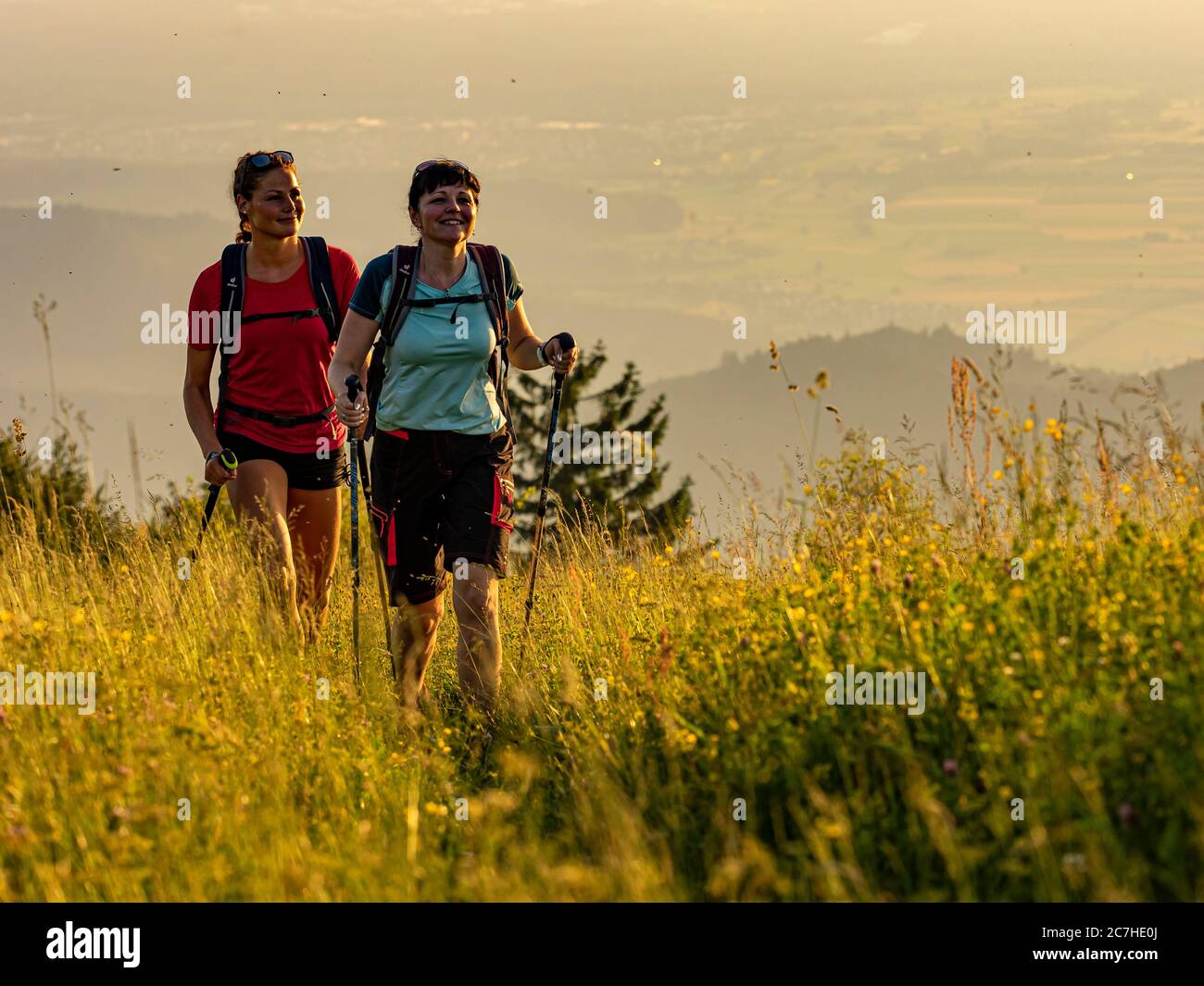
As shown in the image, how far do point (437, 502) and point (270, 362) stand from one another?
128cm

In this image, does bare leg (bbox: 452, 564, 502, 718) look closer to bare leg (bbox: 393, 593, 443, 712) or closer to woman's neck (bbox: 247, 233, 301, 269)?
bare leg (bbox: 393, 593, 443, 712)

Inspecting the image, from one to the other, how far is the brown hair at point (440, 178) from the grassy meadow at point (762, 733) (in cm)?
205

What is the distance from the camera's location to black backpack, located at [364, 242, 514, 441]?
21.6 feet

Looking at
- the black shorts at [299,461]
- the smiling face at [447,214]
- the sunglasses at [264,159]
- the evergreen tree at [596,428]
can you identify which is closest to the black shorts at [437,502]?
the black shorts at [299,461]

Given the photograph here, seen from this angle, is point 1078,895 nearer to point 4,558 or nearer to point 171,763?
point 171,763

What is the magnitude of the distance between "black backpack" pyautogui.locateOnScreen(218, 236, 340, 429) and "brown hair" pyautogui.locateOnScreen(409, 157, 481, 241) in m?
0.85

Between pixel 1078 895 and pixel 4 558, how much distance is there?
24.4 ft

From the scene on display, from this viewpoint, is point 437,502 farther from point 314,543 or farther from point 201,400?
point 201,400

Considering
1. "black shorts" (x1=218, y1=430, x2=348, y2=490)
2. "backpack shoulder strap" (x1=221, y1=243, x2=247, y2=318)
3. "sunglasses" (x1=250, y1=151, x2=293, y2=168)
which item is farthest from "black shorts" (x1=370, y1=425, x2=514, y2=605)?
"sunglasses" (x1=250, y1=151, x2=293, y2=168)

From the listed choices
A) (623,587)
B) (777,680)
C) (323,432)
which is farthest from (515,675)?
(777,680)

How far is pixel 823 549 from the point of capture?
664cm

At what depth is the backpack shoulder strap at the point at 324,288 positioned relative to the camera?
24.1 ft

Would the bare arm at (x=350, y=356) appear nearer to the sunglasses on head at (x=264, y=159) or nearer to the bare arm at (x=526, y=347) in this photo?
the bare arm at (x=526, y=347)

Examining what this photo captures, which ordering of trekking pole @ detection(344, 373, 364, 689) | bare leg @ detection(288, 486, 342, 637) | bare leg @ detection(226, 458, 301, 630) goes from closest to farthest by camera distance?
1. trekking pole @ detection(344, 373, 364, 689)
2. bare leg @ detection(226, 458, 301, 630)
3. bare leg @ detection(288, 486, 342, 637)
